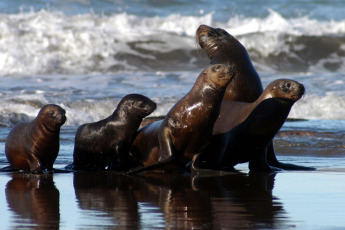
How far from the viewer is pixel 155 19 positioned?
2477cm

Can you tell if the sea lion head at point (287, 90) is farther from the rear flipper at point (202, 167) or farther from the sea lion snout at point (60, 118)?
the sea lion snout at point (60, 118)

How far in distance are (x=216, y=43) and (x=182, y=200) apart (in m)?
3.40

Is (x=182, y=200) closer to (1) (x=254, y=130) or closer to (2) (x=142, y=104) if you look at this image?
(1) (x=254, y=130)

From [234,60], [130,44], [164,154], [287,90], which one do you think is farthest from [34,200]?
[130,44]

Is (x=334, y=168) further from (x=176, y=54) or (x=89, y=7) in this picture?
(x=89, y=7)

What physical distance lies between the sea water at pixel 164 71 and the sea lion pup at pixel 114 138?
26.3 inches

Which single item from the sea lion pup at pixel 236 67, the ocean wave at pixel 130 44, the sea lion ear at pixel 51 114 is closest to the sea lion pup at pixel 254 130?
the sea lion pup at pixel 236 67

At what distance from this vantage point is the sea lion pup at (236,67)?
700cm

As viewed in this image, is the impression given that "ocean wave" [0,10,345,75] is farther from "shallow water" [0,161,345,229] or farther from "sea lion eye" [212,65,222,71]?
"shallow water" [0,161,345,229]

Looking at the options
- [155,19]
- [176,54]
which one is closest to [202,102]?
[176,54]

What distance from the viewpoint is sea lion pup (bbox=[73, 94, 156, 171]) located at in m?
6.77

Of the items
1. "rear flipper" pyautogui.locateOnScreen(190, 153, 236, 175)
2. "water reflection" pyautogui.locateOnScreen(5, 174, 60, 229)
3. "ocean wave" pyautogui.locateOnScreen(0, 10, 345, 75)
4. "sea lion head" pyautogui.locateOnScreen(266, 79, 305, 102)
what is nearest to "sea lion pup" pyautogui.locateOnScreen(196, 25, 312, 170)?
"rear flipper" pyautogui.locateOnScreen(190, 153, 236, 175)

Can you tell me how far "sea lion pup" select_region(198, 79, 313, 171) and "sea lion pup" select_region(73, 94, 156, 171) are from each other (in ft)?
2.38

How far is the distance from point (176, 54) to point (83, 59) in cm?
274
